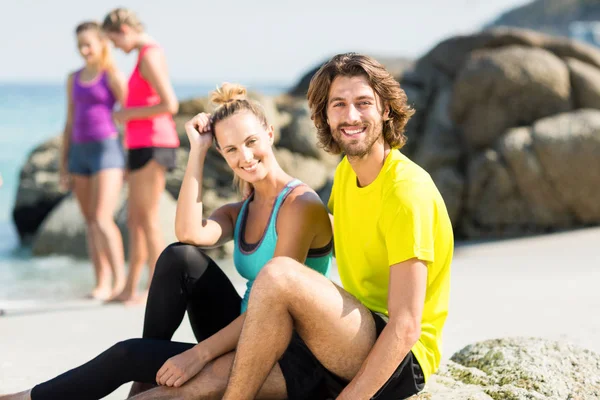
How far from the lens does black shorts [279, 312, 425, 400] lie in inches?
119

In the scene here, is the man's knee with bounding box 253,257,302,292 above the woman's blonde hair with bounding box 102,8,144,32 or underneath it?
underneath

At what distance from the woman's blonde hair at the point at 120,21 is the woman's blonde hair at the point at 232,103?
2483 mm

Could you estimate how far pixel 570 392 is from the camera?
342 centimetres

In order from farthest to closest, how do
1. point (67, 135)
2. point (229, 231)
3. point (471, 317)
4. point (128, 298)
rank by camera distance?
point (67, 135) → point (128, 298) → point (471, 317) → point (229, 231)

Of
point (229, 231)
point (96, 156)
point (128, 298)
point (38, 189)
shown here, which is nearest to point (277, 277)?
point (229, 231)

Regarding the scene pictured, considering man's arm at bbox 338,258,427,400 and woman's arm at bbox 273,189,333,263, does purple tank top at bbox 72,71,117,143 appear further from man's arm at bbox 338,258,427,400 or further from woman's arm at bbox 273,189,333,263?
man's arm at bbox 338,258,427,400

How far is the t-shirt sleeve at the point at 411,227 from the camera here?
283cm

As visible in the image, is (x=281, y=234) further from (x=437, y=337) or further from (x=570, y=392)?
(x=570, y=392)

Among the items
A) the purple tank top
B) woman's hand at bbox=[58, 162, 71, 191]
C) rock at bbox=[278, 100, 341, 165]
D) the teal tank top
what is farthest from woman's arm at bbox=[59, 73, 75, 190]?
rock at bbox=[278, 100, 341, 165]

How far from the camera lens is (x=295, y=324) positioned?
3021mm

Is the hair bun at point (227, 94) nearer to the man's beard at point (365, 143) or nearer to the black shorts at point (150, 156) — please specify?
the man's beard at point (365, 143)

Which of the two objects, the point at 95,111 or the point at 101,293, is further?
the point at 101,293

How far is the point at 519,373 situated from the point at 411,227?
1.03m

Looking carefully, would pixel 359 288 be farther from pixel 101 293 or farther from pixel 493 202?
pixel 493 202
